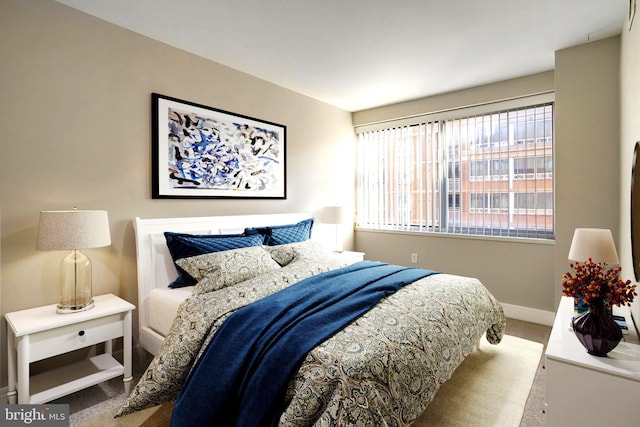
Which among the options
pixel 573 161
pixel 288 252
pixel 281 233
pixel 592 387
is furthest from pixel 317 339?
pixel 573 161

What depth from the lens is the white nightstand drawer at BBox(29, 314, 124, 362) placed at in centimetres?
190

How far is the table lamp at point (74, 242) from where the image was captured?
2002mm

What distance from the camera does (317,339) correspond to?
5.14 ft

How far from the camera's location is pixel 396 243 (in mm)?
4629

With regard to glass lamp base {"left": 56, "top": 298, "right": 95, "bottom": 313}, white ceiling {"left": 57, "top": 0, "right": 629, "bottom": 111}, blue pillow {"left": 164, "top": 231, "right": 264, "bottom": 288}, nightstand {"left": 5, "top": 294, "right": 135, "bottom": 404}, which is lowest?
nightstand {"left": 5, "top": 294, "right": 135, "bottom": 404}

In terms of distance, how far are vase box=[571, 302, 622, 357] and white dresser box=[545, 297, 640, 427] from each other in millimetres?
42

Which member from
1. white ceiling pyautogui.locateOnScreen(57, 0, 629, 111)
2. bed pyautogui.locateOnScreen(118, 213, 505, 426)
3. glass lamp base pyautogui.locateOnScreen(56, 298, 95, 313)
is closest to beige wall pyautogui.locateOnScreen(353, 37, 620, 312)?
white ceiling pyautogui.locateOnScreen(57, 0, 629, 111)

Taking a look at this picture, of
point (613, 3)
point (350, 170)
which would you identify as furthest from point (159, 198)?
point (613, 3)

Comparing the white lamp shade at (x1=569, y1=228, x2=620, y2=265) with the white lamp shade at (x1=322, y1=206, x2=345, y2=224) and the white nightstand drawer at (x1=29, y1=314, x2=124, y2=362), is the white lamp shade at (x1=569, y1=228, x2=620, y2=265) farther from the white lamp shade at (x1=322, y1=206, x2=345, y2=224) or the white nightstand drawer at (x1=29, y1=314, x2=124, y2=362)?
the white nightstand drawer at (x1=29, y1=314, x2=124, y2=362)

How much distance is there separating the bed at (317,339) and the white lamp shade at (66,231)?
51 cm

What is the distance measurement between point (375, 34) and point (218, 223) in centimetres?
215

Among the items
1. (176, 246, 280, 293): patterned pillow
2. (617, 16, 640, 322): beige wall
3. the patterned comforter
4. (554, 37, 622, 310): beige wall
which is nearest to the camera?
the patterned comforter

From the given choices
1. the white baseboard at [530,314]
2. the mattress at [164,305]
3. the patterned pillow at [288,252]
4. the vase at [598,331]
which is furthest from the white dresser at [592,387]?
the mattress at [164,305]

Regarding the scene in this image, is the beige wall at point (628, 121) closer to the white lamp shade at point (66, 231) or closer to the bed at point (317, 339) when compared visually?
the bed at point (317, 339)
